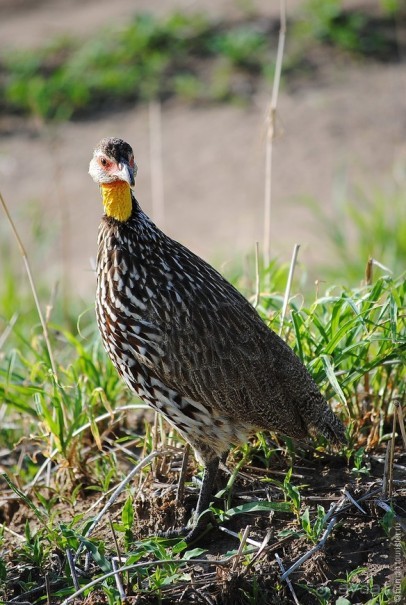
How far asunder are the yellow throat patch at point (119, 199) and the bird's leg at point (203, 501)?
100cm

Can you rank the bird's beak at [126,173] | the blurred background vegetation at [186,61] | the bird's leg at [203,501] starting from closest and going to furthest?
the bird's beak at [126,173], the bird's leg at [203,501], the blurred background vegetation at [186,61]

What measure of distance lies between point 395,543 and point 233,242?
15.2 ft

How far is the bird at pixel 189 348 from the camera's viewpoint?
3.82 meters

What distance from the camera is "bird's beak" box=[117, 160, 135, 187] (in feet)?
12.3

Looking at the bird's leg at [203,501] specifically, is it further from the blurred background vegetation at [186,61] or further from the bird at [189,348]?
the blurred background vegetation at [186,61]

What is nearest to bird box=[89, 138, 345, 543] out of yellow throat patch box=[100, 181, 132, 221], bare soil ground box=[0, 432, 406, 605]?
yellow throat patch box=[100, 181, 132, 221]

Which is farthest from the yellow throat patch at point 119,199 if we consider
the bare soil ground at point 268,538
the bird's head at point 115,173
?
the bare soil ground at point 268,538

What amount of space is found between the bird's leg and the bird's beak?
111 centimetres

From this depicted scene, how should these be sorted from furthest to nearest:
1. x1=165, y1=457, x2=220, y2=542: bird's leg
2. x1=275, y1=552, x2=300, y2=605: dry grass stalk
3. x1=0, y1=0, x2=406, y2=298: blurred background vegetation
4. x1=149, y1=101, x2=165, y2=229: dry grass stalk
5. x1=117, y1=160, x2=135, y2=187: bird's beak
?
x1=0, y1=0, x2=406, y2=298: blurred background vegetation < x1=149, y1=101, x2=165, y2=229: dry grass stalk < x1=165, y1=457, x2=220, y2=542: bird's leg < x1=117, y1=160, x2=135, y2=187: bird's beak < x1=275, y1=552, x2=300, y2=605: dry grass stalk

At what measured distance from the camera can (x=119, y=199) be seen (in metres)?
3.95

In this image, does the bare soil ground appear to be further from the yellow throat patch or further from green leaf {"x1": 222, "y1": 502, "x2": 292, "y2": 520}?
the yellow throat patch

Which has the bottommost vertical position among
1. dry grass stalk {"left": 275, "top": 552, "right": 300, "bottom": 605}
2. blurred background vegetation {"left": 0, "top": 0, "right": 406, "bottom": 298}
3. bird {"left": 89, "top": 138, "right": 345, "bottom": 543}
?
dry grass stalk {"left": 275, "top": 552, "right": 300, "bottom": 605}

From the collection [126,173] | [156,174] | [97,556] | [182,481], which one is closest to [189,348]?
[182,481]

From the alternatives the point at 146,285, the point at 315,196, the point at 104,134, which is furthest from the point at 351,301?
the point at 104,134
